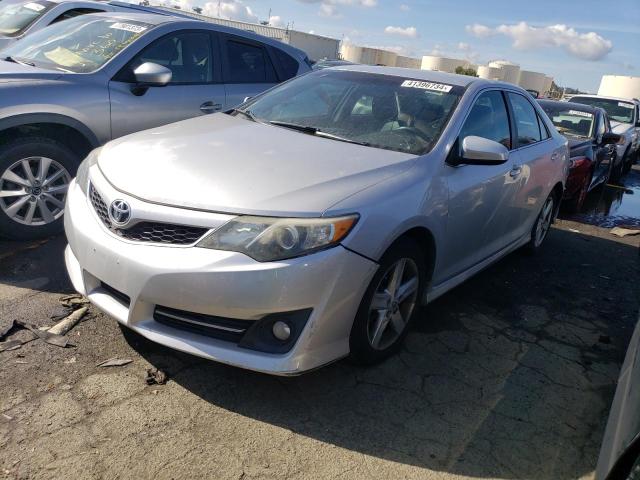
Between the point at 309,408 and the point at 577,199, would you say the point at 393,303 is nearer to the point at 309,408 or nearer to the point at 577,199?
the point at 309,408

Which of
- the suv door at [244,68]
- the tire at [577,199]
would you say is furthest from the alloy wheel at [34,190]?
the tire at [577,199]

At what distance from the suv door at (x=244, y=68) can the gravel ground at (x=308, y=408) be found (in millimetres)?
2556

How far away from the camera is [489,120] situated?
417cm

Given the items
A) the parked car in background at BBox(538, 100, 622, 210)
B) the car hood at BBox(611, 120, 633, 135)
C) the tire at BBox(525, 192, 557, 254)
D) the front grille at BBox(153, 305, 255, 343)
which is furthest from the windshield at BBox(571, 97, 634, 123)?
the front grille at BBox(153, 305, 255, 343)

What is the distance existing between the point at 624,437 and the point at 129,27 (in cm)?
500

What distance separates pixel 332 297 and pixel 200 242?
2.16 feet

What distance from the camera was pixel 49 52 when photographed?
16.5 feet

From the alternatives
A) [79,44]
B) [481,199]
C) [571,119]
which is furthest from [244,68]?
[571,119]

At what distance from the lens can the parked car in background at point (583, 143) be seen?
7.62 metres

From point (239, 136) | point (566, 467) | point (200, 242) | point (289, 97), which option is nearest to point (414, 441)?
point (566, 467)

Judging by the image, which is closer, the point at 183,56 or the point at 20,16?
the point at 183,56

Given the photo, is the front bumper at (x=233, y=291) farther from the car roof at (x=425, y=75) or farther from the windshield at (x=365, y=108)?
the car roof at (x=425, y=75)

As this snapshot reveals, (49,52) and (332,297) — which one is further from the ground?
(49,52)

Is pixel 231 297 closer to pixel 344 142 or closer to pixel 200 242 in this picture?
pixel 200 242
